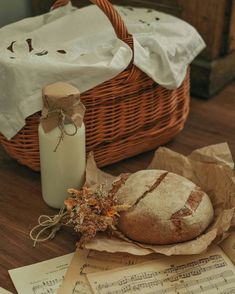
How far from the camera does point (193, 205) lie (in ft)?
2.36

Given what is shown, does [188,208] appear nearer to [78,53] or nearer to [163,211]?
[163,211]

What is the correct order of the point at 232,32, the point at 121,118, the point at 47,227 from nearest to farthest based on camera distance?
1. the point at 47,227
2. the point at 121,118
3. the point at 232,32

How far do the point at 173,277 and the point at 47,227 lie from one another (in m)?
0.22

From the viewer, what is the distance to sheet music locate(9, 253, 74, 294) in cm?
66

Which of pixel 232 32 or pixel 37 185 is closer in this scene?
pixel 37 185

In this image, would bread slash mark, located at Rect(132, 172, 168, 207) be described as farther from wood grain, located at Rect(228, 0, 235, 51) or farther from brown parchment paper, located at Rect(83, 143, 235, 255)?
wood grain, located at Rect(228, 0, 235, 51)

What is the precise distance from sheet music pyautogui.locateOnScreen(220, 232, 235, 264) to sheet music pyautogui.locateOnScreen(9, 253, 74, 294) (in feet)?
0.72

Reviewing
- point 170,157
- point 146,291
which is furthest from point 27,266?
point 170,157

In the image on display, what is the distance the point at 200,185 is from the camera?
31.5 inches

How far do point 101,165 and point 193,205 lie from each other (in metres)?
0.24

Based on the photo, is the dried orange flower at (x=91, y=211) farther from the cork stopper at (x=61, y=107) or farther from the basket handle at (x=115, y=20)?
the basket handle at (x=115, y=20)

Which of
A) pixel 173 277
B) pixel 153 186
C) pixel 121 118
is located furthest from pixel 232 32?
pixel 173 277

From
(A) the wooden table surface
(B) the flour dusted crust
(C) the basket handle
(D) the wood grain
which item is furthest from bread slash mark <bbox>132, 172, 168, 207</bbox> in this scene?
(D) the wood grain

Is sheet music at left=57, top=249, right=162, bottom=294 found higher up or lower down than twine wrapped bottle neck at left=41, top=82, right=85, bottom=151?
lower down
